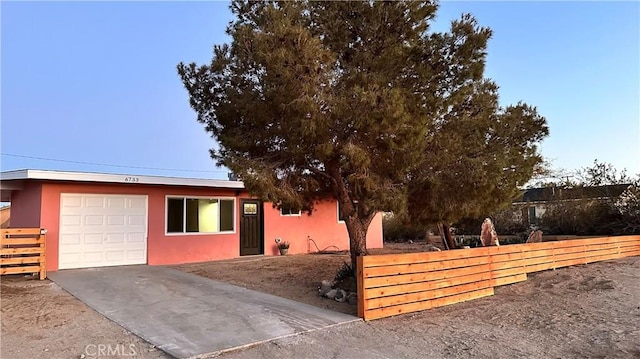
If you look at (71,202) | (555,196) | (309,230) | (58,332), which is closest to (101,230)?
Answer: (71,202)

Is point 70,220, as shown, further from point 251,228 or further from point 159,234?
point 251,228

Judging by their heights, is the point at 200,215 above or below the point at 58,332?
above

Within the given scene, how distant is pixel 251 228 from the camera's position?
43.4 feet

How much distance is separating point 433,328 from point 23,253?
321 inches

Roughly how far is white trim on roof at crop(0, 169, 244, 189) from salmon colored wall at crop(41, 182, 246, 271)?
0.44 meters

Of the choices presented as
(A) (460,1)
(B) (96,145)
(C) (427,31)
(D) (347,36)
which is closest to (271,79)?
(D) (347,36)

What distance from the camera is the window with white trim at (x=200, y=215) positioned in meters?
11.6

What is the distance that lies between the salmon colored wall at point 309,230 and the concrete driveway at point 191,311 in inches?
188

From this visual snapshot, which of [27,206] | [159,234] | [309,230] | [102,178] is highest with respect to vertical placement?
[102,178]

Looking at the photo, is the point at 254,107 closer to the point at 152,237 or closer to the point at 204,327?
the point at 204,327

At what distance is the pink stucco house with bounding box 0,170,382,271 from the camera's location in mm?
9797

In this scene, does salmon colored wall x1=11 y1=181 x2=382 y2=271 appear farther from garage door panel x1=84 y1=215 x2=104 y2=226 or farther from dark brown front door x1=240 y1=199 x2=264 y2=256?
garage door panel x1=84 y1=215 x2=104 y2=226

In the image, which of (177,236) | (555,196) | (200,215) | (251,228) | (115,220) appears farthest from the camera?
(555,196)

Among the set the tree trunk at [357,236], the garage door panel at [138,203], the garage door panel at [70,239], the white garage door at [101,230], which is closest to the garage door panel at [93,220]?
the white garage door at [101,230]
